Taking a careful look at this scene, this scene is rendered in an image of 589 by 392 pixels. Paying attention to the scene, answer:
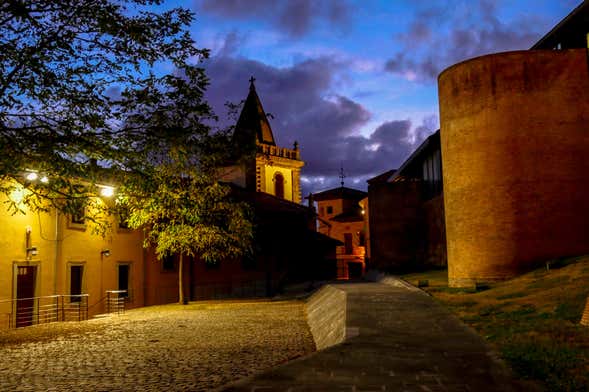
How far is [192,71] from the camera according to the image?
1352 centimetres

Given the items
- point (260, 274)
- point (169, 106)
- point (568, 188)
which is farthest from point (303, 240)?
point (169, 106)

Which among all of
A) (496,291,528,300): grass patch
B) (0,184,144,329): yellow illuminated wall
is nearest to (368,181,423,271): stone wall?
(0,184,144,329): yellow illuminated wall

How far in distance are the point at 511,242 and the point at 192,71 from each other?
427 inches

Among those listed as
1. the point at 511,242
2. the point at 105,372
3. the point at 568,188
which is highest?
the point at 568,188

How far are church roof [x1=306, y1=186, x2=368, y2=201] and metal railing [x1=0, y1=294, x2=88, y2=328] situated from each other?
59.2 meters

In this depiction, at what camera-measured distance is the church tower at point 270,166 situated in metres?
60.3

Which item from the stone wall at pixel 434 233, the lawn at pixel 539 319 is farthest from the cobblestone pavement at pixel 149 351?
the stone wall at pixel 434 233

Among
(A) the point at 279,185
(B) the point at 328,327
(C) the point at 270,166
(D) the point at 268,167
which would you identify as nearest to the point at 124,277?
(B) the point at 328,327

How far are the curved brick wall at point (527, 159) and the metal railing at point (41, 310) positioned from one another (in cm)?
1382

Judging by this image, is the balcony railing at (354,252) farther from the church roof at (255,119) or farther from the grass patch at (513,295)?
the grass patch at (513,295)

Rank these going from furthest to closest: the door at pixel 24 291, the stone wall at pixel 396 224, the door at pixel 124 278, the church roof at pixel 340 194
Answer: the church roof at pixel 340 194
the stone wall at pixel 396 224
the door at pixel 124 278
the door at pixel 24 291

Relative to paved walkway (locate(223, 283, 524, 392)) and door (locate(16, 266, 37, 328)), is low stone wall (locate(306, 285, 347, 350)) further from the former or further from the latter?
door (locate(16, 266, 37, 328))

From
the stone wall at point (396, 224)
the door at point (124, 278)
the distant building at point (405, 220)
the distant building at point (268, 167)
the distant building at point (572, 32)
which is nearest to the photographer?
the distant building at point (572, 32)

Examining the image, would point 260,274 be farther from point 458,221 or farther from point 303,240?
point 458,221
